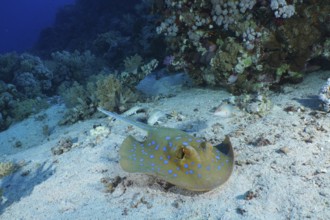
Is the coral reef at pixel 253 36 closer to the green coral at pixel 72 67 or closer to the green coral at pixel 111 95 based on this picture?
the green coral at pixel 111 95

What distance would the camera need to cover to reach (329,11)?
6.39 metres

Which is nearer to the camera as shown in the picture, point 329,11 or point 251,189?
point 251,189

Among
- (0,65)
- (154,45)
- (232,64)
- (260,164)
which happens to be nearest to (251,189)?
(260,164)

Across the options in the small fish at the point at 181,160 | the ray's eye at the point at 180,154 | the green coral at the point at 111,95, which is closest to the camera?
the small fish at the point at 181,160

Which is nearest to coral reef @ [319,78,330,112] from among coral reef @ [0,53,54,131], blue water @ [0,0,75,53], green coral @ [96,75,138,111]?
green coral @ [96,75,138,111]

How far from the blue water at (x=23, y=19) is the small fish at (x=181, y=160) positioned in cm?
7715

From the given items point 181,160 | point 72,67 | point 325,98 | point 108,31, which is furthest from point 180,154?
point 108,31

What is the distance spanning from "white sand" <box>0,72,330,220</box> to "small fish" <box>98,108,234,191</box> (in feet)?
1.21

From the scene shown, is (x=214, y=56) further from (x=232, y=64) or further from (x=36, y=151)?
(x=36, y=151)

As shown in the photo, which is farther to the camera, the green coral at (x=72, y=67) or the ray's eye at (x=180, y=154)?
the green coral at (x=72, y=67)

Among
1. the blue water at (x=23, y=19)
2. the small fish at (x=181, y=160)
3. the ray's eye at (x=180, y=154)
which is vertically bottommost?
the blue water at (x=23, y=19)

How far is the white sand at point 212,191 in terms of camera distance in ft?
12.1

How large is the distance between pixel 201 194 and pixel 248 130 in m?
1.87

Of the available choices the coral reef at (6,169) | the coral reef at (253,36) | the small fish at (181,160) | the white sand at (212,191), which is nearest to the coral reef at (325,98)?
the white sand at (212,191)
